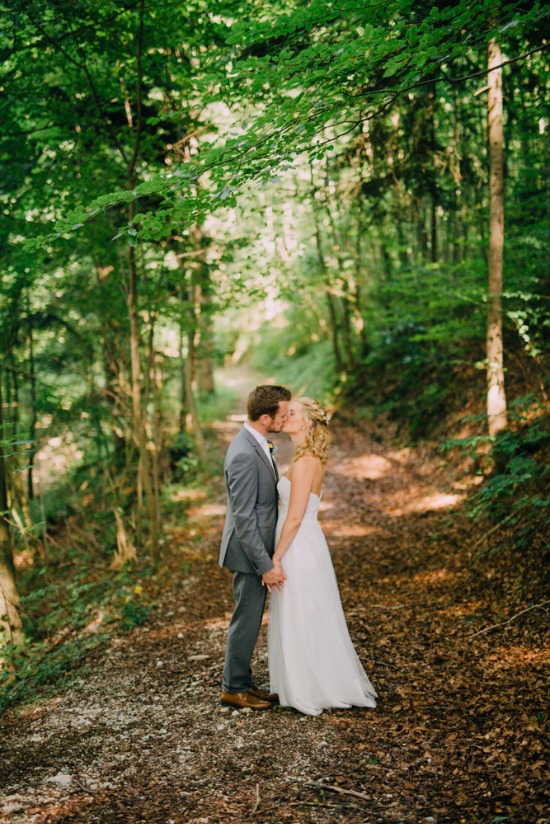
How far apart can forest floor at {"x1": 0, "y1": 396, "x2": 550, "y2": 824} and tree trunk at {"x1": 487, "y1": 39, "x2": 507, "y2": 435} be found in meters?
1.57

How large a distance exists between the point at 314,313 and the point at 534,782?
64.4ft

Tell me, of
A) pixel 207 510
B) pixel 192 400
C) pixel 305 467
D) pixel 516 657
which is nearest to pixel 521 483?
pixel 516 657

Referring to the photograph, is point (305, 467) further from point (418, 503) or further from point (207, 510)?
point (207, 510)

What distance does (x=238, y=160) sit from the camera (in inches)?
166

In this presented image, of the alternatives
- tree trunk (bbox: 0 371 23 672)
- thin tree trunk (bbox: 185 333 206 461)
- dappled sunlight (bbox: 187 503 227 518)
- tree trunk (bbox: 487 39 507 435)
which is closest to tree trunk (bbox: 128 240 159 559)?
dappled sunlight (bbox: 187 503 227 518)

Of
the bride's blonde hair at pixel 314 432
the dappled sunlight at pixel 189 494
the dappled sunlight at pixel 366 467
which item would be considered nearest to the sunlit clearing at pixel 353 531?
the dappled sunlight at pixel 366 467

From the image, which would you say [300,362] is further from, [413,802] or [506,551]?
[413,802]

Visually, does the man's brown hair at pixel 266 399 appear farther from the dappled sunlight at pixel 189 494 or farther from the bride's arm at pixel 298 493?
the dappled sunlight at pixel 189 494

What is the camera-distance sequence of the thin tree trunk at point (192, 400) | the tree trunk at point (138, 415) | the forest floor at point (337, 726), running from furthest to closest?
the thin tree trunk at point (192, 400) < the tree trunk at point (138, 415) < the forest floor at point (337, 726)

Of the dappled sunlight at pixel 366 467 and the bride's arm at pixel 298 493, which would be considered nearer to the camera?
the bride's arm at pixel 298 493

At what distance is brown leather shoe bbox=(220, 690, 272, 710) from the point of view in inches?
162

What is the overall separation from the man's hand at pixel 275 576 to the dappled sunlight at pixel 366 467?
21.4 feet

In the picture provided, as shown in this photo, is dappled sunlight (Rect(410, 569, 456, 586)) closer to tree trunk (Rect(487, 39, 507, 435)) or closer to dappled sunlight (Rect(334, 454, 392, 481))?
tree trunk (Rect(487, 39, 507, 435))

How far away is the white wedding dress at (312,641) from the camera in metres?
3.93
